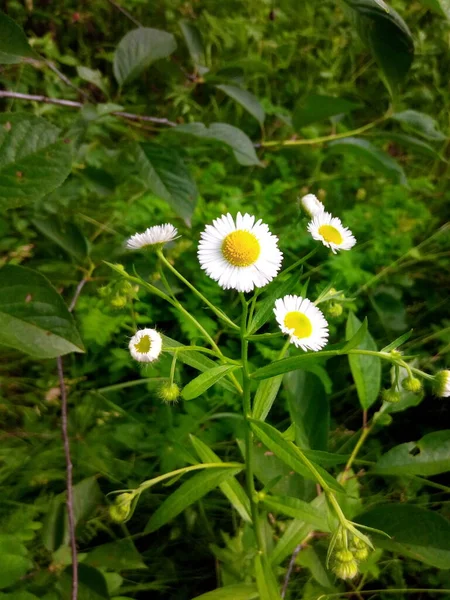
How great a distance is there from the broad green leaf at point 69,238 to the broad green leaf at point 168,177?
0.66ft

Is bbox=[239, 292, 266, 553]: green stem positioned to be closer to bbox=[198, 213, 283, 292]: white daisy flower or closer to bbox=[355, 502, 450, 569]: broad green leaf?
bbox=[198, 213, 283, 292]: white daisy flower

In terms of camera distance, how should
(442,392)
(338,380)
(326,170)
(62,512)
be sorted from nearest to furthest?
1. (442,392)
2. (62,512)
3. (338,380)
4. (326,170)

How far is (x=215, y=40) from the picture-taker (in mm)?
1654

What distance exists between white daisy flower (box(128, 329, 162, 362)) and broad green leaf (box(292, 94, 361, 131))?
2.68 ft

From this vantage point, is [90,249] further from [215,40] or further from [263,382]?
[215,40]

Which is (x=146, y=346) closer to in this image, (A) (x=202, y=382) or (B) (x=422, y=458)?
(A) (x=202, y=382)

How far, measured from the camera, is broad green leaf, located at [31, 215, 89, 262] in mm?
1123

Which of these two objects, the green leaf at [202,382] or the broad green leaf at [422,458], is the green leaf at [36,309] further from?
the broad green leaf at [422,458]

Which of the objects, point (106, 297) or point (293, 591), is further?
point (293, 591)

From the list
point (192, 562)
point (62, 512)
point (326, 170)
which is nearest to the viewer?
point (62, 512)

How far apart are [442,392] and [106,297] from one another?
1.61ft

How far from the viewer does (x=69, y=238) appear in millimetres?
1131

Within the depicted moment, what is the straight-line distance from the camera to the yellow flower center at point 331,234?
742 mm

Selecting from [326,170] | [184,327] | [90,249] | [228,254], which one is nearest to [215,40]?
[326,170]
